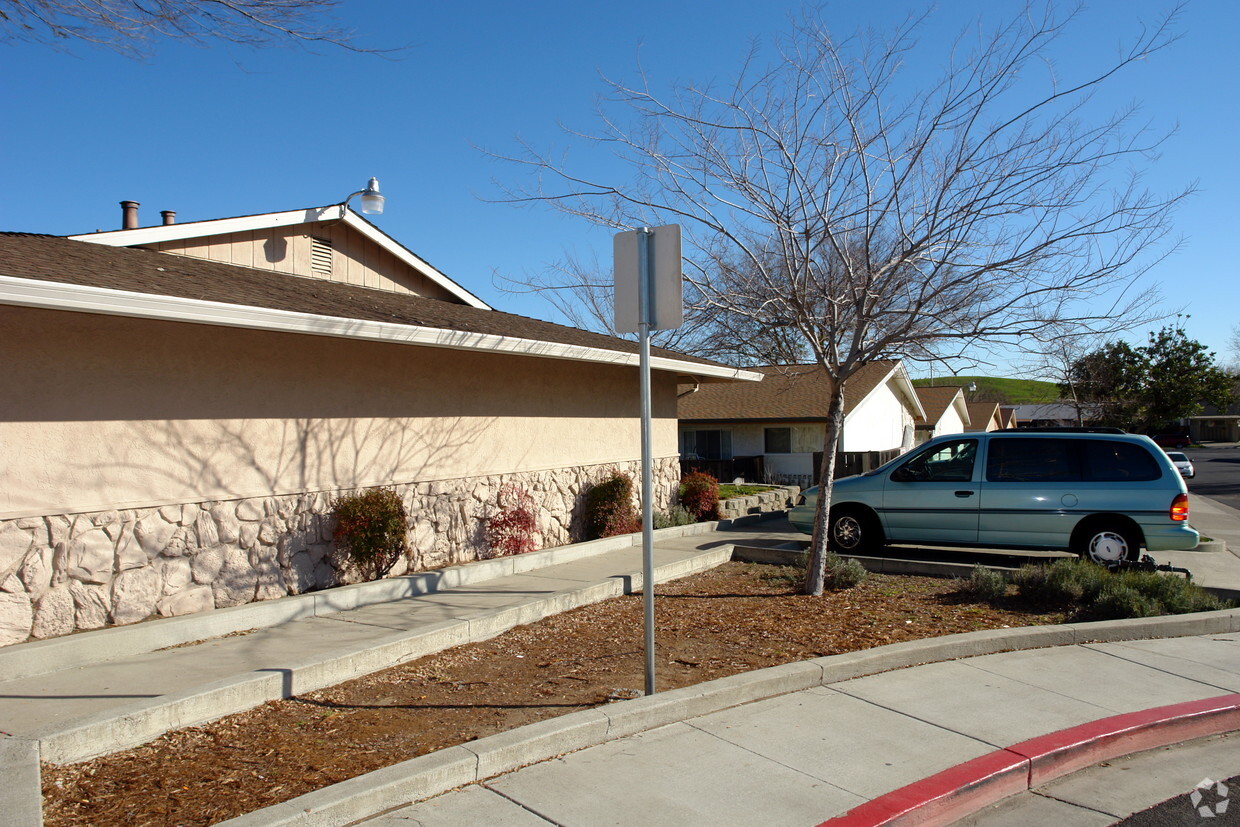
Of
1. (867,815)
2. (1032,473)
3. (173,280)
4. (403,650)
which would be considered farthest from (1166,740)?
(173,280)

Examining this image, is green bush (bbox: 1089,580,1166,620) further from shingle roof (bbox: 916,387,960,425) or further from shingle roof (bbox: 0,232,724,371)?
shingle roof (bbox: 916,387,960,425)

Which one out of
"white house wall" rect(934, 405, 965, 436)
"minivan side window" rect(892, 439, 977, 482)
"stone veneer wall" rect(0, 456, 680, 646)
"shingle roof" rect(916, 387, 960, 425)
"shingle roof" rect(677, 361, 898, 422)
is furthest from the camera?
"white house wall" rect(934, 405, 965, 436)

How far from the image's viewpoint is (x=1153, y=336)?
226 ft

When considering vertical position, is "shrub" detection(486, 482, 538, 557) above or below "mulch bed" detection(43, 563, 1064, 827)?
above

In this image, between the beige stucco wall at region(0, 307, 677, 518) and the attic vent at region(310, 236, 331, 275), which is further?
the attic vent at region(310, 236, 331, 275)

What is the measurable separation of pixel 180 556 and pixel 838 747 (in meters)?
5.88

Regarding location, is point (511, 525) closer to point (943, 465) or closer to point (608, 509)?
point (608, 509)

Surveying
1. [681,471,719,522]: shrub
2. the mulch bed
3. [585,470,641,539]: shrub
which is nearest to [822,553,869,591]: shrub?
the mulch bed

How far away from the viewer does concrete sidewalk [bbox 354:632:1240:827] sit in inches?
173

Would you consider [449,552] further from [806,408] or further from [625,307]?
[806,408]

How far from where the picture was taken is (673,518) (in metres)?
15.0

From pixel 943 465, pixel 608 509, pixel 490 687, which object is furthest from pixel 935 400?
pixel 490 687

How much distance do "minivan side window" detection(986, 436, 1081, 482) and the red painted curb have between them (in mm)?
5259

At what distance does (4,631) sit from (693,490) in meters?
11.2
